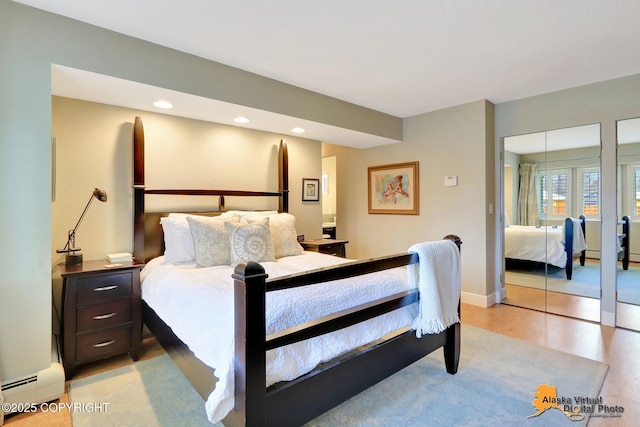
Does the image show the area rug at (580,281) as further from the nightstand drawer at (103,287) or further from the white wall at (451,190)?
the nightstand drawer at (103,287)

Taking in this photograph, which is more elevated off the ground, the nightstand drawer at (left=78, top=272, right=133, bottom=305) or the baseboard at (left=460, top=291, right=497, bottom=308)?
the nightstand drawer at (left=78, top=272, right=133, bottom=305)

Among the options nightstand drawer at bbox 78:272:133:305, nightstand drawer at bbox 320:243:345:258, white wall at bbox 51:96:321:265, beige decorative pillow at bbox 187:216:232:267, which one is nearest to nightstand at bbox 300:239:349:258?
nightstand drawer at bbox 320:243:345:258

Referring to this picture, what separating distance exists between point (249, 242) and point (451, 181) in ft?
9.08

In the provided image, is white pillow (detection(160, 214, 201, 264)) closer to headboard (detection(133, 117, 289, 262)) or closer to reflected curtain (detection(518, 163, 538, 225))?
headboard (detection(133, 117, 289, 262))

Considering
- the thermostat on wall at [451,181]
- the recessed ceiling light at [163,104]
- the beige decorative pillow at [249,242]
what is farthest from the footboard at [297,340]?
the thermostat on wall at [451,181]

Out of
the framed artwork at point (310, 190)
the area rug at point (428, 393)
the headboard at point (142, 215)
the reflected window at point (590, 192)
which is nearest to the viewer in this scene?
the area rug at point (428, 393)

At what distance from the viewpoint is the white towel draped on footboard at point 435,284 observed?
2.05m

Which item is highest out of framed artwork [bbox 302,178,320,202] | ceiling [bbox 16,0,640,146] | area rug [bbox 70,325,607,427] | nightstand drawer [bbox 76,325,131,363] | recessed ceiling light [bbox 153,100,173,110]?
ceiling [bbox 16,0,640,146]

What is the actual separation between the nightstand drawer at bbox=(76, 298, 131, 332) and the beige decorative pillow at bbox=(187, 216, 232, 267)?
2.13 feet

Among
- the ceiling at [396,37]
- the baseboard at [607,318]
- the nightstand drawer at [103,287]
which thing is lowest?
the baseboard at [607,318]

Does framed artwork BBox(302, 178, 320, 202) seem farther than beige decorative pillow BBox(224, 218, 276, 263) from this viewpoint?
Yes

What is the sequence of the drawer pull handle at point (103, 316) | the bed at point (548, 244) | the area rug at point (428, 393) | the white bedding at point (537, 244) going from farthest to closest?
the white bedding at point (537, 244) < the bed at point (548, 244) < the drawer pull handle at point (103, 316) < the area rug at point (428, 393)

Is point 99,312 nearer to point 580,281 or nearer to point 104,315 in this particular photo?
point 104,315

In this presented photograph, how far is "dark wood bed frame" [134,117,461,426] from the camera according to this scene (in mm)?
1319
